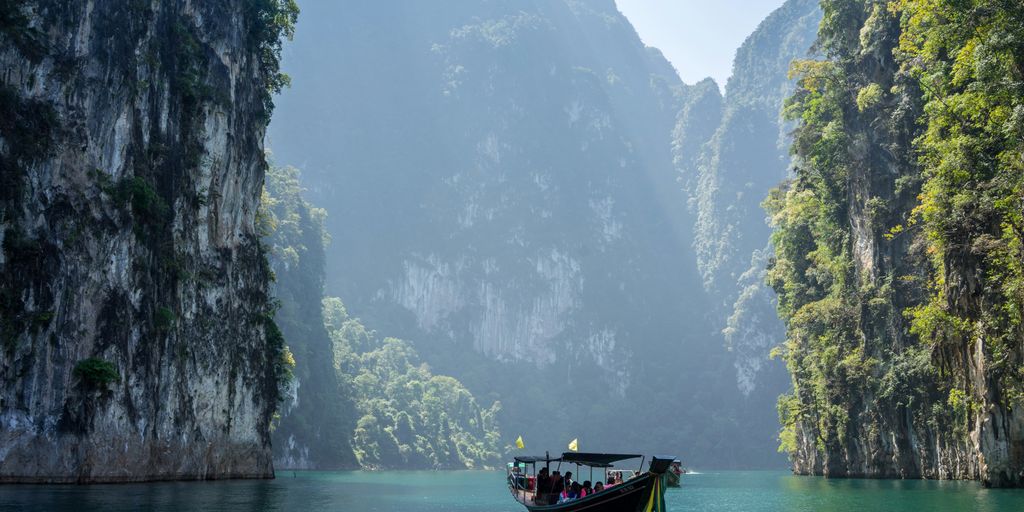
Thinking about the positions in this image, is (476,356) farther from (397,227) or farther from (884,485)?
(884,485)

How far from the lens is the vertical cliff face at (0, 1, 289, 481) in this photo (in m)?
32.3

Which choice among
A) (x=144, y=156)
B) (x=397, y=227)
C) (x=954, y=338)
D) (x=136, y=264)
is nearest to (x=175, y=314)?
(x=136, y=264)

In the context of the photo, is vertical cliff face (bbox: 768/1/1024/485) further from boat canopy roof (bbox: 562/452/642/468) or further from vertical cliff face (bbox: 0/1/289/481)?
vertical cliff face (bbox: 0/1/289/481)

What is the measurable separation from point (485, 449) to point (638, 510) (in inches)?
4392

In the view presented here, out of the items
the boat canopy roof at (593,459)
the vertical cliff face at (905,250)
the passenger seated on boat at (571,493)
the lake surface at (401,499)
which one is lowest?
the lake surface at (401,499)

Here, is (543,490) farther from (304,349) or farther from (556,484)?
(304,349)

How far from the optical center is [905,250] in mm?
45500

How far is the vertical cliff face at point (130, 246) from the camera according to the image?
3231 centimetres

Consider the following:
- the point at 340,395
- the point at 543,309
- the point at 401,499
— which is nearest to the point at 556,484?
the point at 401,499

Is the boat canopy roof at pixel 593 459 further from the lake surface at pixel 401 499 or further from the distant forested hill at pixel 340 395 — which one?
the distant forested hill at pixel 340 395

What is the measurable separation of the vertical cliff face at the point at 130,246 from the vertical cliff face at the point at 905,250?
112ft

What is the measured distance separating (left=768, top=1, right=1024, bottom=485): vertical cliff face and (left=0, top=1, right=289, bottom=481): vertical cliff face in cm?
3414

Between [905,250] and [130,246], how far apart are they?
1548 inches

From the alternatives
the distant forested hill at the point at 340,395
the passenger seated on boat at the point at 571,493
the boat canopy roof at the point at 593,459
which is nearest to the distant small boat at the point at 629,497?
the boat canopy roof at the point at 593,459
